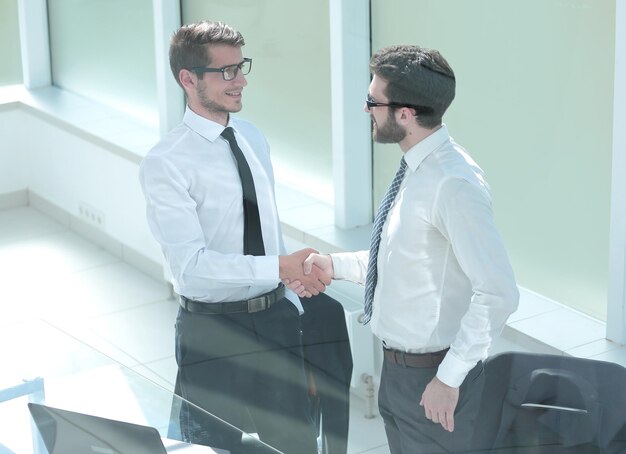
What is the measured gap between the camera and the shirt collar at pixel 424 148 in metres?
2.71

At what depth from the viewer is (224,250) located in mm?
3229

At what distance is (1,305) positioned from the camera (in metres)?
5.61

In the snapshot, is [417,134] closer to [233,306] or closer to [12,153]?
[233,306]

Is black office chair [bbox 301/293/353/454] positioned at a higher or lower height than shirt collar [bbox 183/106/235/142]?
lower

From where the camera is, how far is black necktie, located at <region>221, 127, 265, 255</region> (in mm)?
3242

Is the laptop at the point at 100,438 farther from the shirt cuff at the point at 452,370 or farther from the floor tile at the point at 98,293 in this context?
the floor tile at the point at 98,293

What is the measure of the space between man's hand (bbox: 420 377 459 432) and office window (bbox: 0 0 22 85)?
16.9 feet

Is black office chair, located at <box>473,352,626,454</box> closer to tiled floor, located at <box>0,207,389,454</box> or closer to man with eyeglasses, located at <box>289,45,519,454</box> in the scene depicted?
man with eyeglasses, located at <box>289,45,519,454</box>

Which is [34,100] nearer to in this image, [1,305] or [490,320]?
[1,305]

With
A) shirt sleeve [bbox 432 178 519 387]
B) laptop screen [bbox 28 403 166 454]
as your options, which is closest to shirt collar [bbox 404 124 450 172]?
shirt sleeve [bbox 432 178 519 387]

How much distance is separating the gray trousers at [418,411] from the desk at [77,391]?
36 centimetres

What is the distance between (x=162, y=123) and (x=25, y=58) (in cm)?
172

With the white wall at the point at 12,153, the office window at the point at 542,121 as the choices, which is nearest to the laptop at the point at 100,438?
the office window at the point at 542,121

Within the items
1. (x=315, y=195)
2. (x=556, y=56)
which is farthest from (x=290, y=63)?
(x=556, y=56)
